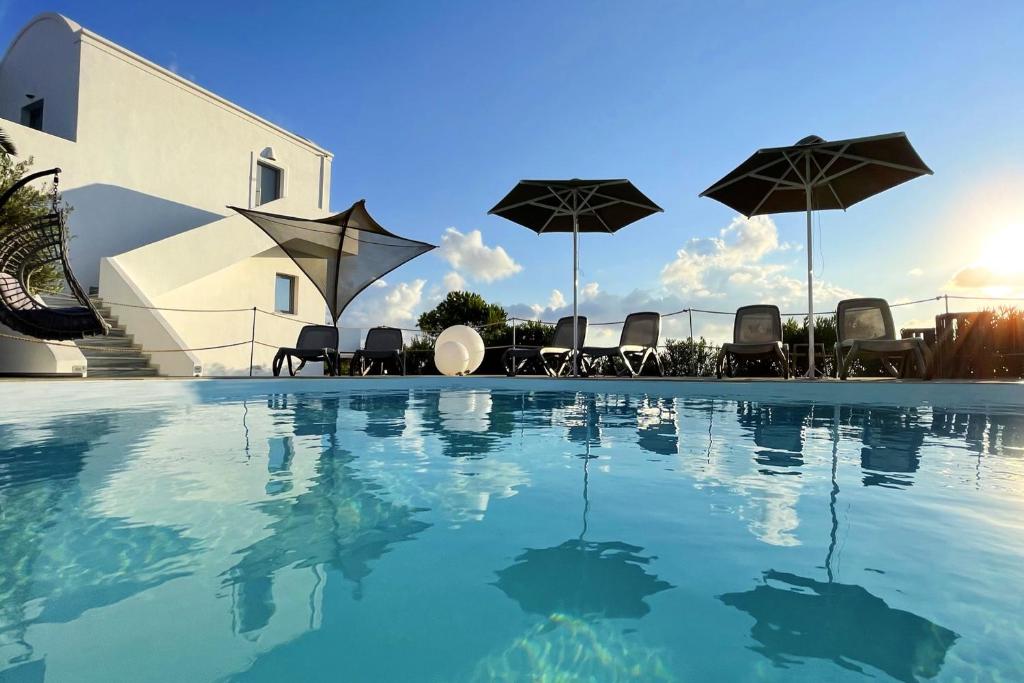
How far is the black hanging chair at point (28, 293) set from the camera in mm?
6961

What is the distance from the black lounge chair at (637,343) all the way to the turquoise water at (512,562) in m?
5.72

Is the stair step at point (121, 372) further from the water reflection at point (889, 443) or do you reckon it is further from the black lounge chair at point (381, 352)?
the water reflection at point (889, 443)

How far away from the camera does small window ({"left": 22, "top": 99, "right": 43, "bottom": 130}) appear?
43.9 ft

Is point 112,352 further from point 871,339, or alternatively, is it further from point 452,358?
point 871,339

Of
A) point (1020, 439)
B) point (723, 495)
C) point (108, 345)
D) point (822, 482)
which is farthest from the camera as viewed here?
point (108, 345)

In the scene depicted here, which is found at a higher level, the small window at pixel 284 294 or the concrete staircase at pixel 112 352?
the small window at pixel 284 294

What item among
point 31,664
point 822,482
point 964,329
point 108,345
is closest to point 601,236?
point 964,329

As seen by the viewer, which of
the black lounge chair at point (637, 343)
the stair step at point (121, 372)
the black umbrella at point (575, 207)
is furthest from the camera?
the black lounge chair at point (637, 343)

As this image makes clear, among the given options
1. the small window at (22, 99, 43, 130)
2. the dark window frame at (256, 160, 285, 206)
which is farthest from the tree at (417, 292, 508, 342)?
the small window at (22, 99, 43, 130)

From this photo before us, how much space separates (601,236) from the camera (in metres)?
9.95

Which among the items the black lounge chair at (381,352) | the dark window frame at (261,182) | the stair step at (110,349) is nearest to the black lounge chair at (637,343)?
the black lounge chair at (381,352)

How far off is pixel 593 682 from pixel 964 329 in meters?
8.62

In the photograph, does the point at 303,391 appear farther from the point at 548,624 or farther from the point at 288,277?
the point at 288,277

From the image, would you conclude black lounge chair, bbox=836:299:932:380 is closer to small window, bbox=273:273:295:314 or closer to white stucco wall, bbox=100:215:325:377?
white stucco wall, bbox=100:215:325:377
